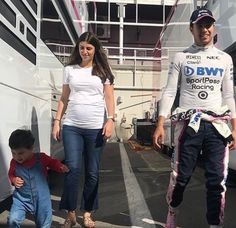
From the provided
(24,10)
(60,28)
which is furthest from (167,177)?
(24,10)

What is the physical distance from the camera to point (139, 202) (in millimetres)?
5598

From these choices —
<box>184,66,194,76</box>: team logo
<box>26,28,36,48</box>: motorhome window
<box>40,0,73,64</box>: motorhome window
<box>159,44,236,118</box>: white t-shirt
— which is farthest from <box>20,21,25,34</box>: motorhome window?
<box>184,66,194,76</box>: team logo

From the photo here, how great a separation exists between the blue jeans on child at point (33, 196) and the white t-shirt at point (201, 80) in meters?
1.04

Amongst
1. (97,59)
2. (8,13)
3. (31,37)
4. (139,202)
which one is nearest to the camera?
(8,13)

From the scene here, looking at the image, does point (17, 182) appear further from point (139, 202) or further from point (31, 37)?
point (139, 202)

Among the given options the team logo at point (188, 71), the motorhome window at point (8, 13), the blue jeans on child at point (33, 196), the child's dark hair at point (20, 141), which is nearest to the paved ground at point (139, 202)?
the blue jeans on child at point (33, 196)

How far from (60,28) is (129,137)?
15.1 m

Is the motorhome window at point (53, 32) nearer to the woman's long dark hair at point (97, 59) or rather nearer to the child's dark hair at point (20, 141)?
the woman's long dark hair at point (97, 59)

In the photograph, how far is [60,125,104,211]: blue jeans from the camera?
4.15 meters

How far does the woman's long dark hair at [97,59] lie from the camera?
4273mm

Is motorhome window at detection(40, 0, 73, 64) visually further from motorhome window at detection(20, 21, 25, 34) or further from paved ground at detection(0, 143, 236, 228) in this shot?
paved ground at detection(0, 143, 236, 228)

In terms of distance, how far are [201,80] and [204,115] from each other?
259mm

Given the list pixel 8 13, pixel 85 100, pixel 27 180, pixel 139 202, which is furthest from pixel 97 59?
pixel 139 202

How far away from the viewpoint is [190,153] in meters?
3.73
